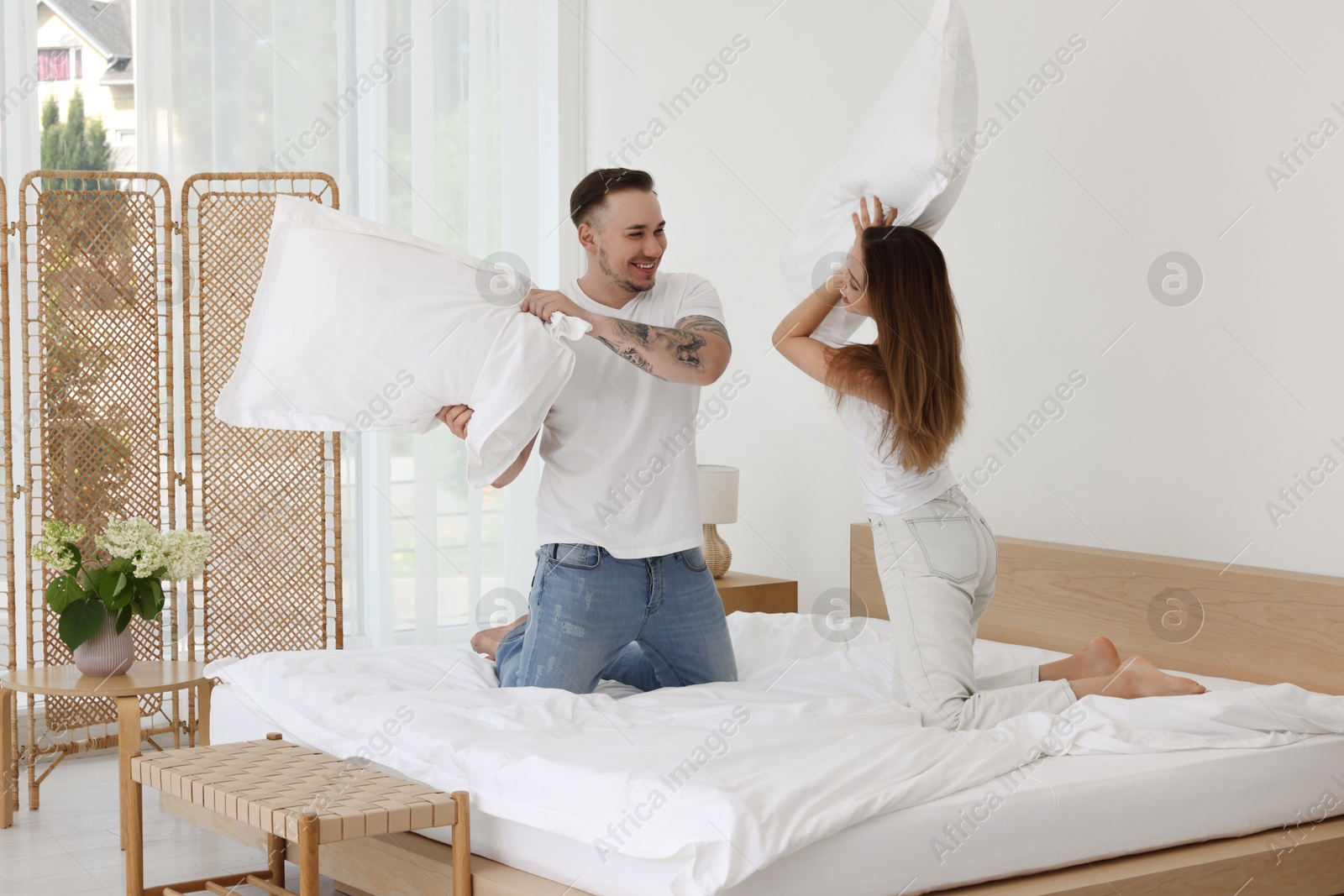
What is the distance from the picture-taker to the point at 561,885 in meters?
1.95

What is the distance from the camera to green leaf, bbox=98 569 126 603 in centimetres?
339

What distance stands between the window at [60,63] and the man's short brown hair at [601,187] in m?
2.36

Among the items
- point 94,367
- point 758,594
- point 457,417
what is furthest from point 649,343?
point 94,367

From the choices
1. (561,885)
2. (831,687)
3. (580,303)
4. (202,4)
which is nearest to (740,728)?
(561,885)

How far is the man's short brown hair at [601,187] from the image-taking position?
2.71m

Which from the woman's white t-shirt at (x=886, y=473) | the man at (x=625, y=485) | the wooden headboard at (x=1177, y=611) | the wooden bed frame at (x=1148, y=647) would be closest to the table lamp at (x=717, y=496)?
the wooden bed frame at (x=1148, y=647)

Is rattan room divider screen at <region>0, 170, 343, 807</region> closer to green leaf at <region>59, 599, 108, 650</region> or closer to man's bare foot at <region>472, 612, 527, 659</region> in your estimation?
green leaf at <region>59, 599, 108, 650</region>

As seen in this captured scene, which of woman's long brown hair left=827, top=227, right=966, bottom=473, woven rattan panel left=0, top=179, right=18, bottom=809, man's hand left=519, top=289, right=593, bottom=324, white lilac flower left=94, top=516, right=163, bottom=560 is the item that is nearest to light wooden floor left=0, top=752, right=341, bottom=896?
woven rattan panel left=0, top=179, right=18, bottom=809

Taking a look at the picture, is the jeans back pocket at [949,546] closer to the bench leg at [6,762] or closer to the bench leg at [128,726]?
the bench leg at [128,726]

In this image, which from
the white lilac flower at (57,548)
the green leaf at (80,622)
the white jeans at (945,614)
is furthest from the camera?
the white lilac flower at (57,548)

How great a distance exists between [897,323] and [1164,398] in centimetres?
102

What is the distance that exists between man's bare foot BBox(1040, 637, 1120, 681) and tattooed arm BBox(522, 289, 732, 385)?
2.93 ft

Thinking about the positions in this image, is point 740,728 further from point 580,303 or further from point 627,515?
point 580,303

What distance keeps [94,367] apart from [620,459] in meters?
2.02
